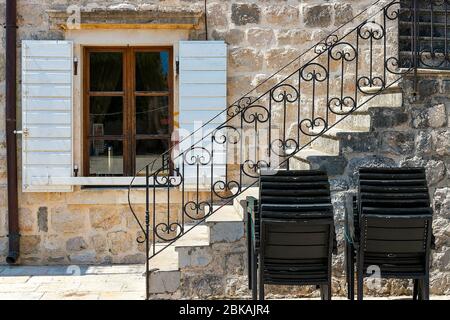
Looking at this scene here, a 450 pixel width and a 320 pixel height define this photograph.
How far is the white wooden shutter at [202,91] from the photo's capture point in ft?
21.1

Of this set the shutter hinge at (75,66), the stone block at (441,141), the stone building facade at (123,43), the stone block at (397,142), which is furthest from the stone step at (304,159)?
the shutter hinge at (75,66)

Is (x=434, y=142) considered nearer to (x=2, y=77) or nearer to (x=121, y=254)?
(x=121, y=254)

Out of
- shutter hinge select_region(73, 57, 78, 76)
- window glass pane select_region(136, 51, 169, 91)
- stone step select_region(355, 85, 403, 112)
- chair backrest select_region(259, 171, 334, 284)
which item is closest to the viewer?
chair backrest select_region(259, 171, 334, 284)

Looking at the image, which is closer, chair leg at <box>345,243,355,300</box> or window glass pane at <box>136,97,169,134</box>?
chair leg at <box>345,243,355,300</box>

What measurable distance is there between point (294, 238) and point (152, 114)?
3.45 metres

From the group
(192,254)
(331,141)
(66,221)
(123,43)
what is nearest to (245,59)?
(123,43)

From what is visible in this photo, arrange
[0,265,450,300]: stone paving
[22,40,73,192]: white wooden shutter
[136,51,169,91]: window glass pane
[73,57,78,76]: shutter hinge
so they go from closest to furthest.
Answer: [0,265,450,300]: stone paving
[22,40,73,192]: white wooden shutter
[73,57,78,76]: shutter hinge
[136,51,169,91]: window glass pane

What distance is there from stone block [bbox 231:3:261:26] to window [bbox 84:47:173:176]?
2.85 feet

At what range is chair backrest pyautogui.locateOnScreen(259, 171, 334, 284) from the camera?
377cm

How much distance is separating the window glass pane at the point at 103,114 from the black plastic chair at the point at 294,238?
328 centimetres

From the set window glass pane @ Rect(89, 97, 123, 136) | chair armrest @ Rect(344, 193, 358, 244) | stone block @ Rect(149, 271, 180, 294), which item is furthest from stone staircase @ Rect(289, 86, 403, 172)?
window glass pane @ Rect(89, 97, 123, 136)

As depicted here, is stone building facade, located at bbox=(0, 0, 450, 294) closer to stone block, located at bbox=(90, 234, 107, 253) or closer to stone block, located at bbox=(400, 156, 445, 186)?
stone block, located at bbox=(90, 234, 107, 253)

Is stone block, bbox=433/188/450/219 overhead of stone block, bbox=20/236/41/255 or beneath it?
overhead

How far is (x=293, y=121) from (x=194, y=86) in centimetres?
123
